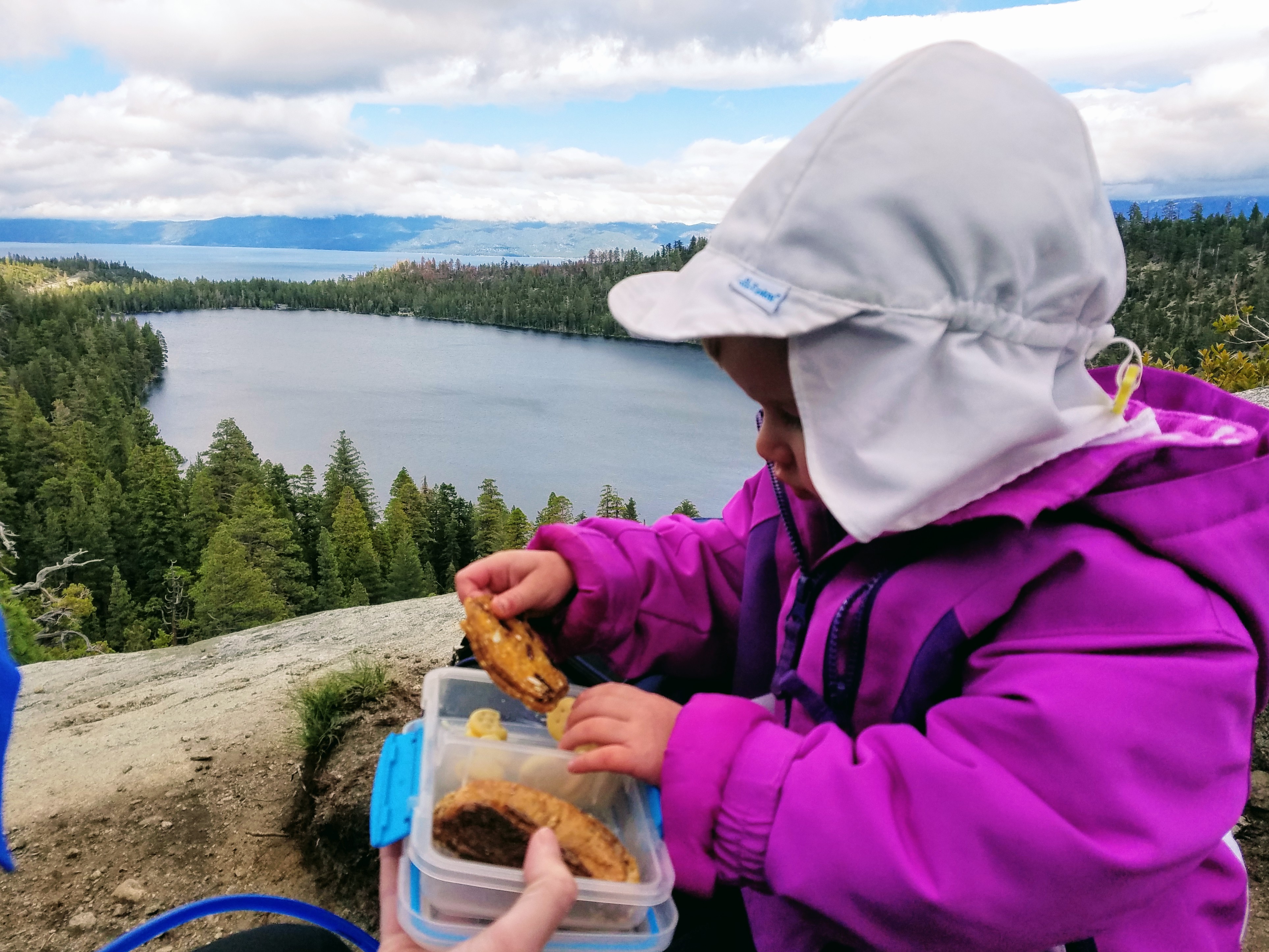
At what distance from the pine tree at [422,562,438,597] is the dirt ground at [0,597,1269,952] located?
16.3 meters

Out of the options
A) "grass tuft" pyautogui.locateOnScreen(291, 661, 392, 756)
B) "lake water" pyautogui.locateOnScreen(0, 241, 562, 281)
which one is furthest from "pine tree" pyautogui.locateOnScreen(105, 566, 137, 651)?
"lake water" pyautogui.locateOnScreen(0, 241, 562, 281)

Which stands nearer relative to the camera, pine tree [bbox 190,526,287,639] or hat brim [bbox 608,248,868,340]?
hat brim [bbox 608,248,868,340]

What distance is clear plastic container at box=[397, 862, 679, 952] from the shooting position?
955mm

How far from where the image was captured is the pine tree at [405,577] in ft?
64.5

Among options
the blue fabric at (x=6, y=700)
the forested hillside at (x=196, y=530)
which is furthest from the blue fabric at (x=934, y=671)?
the forested hillside at (x=196, y=530)

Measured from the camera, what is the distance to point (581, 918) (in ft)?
3.27

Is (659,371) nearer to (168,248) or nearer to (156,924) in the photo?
(156,924)

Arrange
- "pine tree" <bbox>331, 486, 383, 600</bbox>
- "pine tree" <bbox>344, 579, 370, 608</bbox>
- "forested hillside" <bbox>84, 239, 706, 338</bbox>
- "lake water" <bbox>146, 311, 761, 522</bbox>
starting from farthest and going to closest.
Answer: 1. "forested hillside" <bbox>84, 239, 706, 338</bbox>
2. "lake water" <bbox>146, 311, 761, 522</bbox>
3. "pine tree" <bbox>331, 486, 383, 600</bbox>
4. "pine tree" <bbox>344, 579, 370, 608</bbox>

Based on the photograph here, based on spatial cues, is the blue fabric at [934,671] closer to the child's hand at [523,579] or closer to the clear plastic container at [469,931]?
the clear plastic container at [469,931]

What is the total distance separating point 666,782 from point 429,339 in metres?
53.1

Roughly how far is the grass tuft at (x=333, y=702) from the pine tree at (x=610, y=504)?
1399 centimetres

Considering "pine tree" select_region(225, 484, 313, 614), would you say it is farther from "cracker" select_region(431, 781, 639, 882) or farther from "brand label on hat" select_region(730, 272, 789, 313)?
"brand label on hat" select_region(730, 272, 789, 313)

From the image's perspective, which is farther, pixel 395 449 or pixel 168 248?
pixel 168 248

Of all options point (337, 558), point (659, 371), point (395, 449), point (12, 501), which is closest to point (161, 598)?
point (337, 558)
